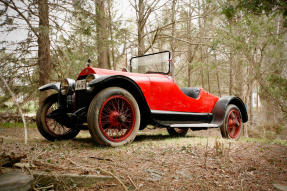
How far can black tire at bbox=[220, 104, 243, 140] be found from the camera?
5172 millimetres

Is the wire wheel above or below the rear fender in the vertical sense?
below

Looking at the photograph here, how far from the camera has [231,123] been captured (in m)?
5.36

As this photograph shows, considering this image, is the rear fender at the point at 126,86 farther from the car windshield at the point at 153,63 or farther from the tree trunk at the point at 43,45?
the tree trunk at the point at 43,45

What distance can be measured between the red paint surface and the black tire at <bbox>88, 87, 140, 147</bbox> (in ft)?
1.37

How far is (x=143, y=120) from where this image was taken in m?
4.03

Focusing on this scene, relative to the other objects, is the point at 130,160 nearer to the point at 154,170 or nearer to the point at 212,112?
the point at 154,170

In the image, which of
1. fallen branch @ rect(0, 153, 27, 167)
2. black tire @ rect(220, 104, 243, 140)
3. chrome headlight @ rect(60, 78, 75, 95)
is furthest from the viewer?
black tire @ rect(220, 104, 243, 140)

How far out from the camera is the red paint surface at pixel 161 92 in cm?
378

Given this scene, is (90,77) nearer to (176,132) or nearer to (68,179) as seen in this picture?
(68,179)

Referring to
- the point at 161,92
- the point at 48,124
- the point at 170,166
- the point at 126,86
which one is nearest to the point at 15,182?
the point at 170,166

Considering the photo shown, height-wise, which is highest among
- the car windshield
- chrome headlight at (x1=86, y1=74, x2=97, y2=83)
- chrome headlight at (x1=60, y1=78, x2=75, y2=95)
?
the car windshield

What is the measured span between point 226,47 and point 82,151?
237 inches

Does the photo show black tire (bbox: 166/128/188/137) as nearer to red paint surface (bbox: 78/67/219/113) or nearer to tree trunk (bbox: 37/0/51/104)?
red paint surface (bbox: 78/67/219/113)

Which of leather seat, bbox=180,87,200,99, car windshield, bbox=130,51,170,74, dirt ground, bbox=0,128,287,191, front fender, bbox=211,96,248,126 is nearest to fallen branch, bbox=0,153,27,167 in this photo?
dirt ground, bbox=0,128,287,191
